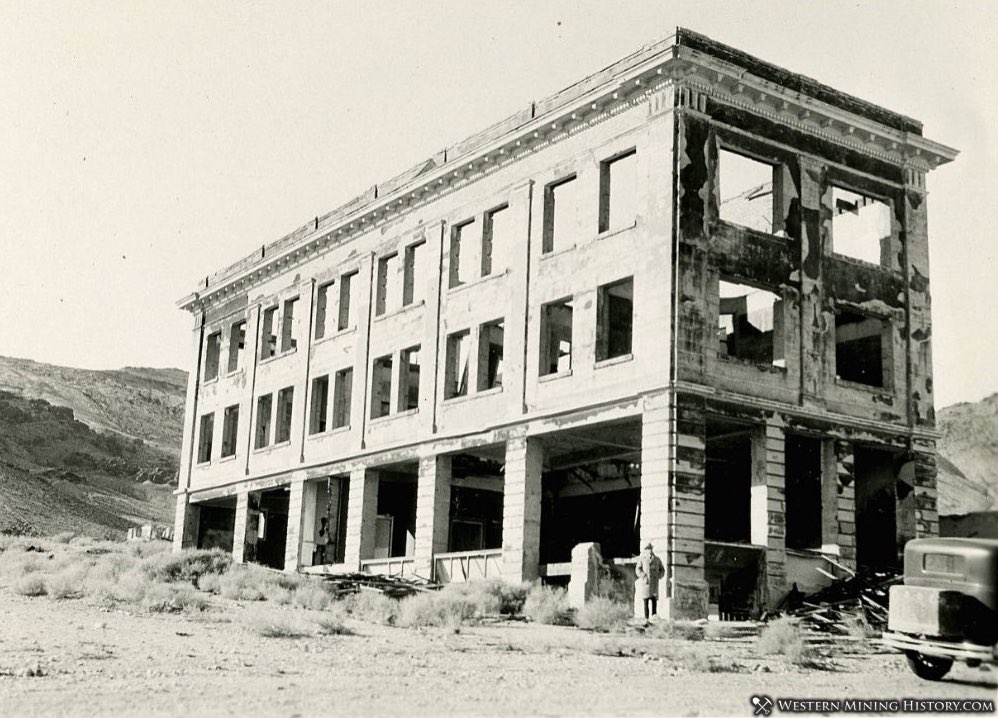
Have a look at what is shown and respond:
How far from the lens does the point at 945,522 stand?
1117 inches

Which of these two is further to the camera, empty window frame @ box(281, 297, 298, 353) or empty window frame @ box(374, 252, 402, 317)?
empty window frame @ box(281, 297, 298, 353)

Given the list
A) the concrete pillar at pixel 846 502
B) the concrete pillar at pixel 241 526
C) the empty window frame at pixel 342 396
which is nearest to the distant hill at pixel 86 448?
the concrete pillar at pixel 241 526

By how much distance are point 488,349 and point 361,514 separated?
7397 mm

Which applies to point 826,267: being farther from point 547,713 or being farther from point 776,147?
point 547,713

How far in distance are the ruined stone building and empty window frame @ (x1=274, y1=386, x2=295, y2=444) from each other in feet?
9.84

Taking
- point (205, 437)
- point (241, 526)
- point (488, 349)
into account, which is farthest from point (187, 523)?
point (488, 349)

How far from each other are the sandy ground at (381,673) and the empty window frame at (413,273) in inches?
647

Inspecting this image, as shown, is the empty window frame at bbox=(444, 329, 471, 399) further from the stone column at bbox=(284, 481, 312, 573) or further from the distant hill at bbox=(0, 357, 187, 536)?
the distant hill at bbox=(0, 357, 187, 536)

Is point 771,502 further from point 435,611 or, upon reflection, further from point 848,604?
point 435,611

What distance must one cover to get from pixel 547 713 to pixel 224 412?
35744mm

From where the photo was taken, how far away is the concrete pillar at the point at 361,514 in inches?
1312

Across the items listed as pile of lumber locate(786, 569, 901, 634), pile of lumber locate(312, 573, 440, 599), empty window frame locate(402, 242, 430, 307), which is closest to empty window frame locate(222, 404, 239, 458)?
empty window frame locate(402, 242, 430, 307)

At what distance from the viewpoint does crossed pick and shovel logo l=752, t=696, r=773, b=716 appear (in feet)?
28.2

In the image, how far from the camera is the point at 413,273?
33438 millimetres
